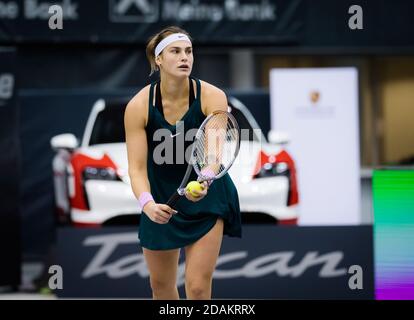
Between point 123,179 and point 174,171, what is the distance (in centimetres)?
318

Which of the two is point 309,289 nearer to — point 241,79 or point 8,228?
point 8,228

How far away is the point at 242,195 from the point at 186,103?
130 inches

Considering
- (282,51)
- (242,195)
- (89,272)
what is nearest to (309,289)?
(242,195)

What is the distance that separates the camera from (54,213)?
11.3 metres

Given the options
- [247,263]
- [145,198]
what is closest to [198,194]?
[145,198]

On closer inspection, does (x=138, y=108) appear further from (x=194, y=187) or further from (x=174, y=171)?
(x=194, y=187)

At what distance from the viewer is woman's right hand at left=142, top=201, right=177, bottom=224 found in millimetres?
5520

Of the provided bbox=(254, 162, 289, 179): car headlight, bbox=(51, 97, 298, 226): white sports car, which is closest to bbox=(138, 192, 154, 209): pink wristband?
bbox=(51, 97, 298, 226): white sports car

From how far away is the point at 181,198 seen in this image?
5918 mm

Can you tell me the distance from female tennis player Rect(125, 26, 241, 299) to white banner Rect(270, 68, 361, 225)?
16.3 ft

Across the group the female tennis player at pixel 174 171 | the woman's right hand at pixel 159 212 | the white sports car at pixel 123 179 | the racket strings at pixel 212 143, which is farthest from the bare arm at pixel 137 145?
the white sports car at pixel 123 179

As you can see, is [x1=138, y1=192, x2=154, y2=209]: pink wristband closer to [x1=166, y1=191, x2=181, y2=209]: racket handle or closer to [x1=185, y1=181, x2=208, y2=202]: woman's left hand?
[x1=166, y1=191, x2=181, y2=209]: racket handle

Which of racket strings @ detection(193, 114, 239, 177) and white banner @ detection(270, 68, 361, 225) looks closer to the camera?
racket strings @ detection(193, 114, 239, 177)

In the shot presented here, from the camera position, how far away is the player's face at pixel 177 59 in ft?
18.8
